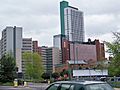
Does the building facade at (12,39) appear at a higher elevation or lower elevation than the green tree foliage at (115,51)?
higher

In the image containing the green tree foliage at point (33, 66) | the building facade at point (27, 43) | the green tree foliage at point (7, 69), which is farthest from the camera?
the building facade at point (27, 43)

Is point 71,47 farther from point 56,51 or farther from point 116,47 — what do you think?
point 116,47

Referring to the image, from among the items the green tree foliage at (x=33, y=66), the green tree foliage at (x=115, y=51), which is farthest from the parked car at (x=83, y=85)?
the green tree foliage at (x=33, y=66)

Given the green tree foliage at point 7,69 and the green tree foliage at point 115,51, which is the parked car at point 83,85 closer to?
the green tree foliage at point 115,51

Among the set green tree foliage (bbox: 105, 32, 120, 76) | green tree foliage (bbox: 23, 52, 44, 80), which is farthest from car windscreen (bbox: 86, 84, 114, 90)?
green tree foliage (bbox: 23, 52, 44, 80)

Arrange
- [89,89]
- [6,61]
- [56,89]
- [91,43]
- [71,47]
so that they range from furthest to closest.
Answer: [91,43]
[71,47]
[6,61]
[56,89]
[89,89]

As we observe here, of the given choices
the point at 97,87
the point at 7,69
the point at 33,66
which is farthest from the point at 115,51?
the point at 33,66

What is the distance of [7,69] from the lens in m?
66.8

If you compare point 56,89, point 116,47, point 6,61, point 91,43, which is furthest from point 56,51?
point 56,89

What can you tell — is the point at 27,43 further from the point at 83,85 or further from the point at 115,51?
the point at 83,85

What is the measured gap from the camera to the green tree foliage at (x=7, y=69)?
6631cm

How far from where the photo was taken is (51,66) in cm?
18825

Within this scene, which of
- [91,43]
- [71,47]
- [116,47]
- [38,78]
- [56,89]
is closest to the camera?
[56,89]

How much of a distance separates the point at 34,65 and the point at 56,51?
89.5 meters
